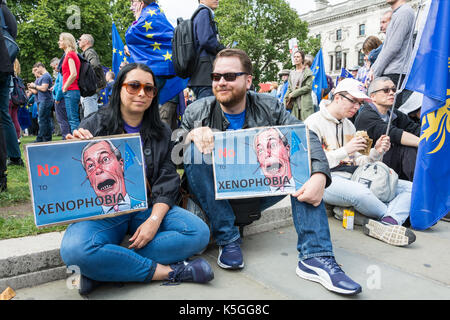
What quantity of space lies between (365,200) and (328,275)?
1.27 metres

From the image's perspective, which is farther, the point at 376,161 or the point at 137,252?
the point at 376,161

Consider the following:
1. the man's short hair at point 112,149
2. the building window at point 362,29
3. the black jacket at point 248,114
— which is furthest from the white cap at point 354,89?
the building window at point 362,29

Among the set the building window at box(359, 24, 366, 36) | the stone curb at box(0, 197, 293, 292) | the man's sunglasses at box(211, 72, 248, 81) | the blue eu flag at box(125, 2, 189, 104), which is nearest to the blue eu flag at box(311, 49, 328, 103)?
the blue eu flag at box(125, 2, 189, 104)

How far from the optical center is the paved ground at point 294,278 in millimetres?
Result: 2004

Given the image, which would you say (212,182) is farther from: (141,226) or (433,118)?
(433,118)

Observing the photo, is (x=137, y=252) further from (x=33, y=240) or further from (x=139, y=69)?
(x=139, y=69)

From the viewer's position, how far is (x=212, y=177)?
2447 millimetres

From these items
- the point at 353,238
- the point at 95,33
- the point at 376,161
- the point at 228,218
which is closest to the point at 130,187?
the point at 228,218

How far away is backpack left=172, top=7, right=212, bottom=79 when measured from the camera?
3811 mm

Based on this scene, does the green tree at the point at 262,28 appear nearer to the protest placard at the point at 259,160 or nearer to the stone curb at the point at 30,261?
the protest placard at the point at 259,160

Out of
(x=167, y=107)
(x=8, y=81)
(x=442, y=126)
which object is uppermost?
(x=8, y=81)

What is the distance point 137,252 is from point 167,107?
2807 millimetres

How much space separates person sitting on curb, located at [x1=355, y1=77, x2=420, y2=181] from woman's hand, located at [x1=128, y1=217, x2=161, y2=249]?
100 inches

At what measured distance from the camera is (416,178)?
3.09 m
